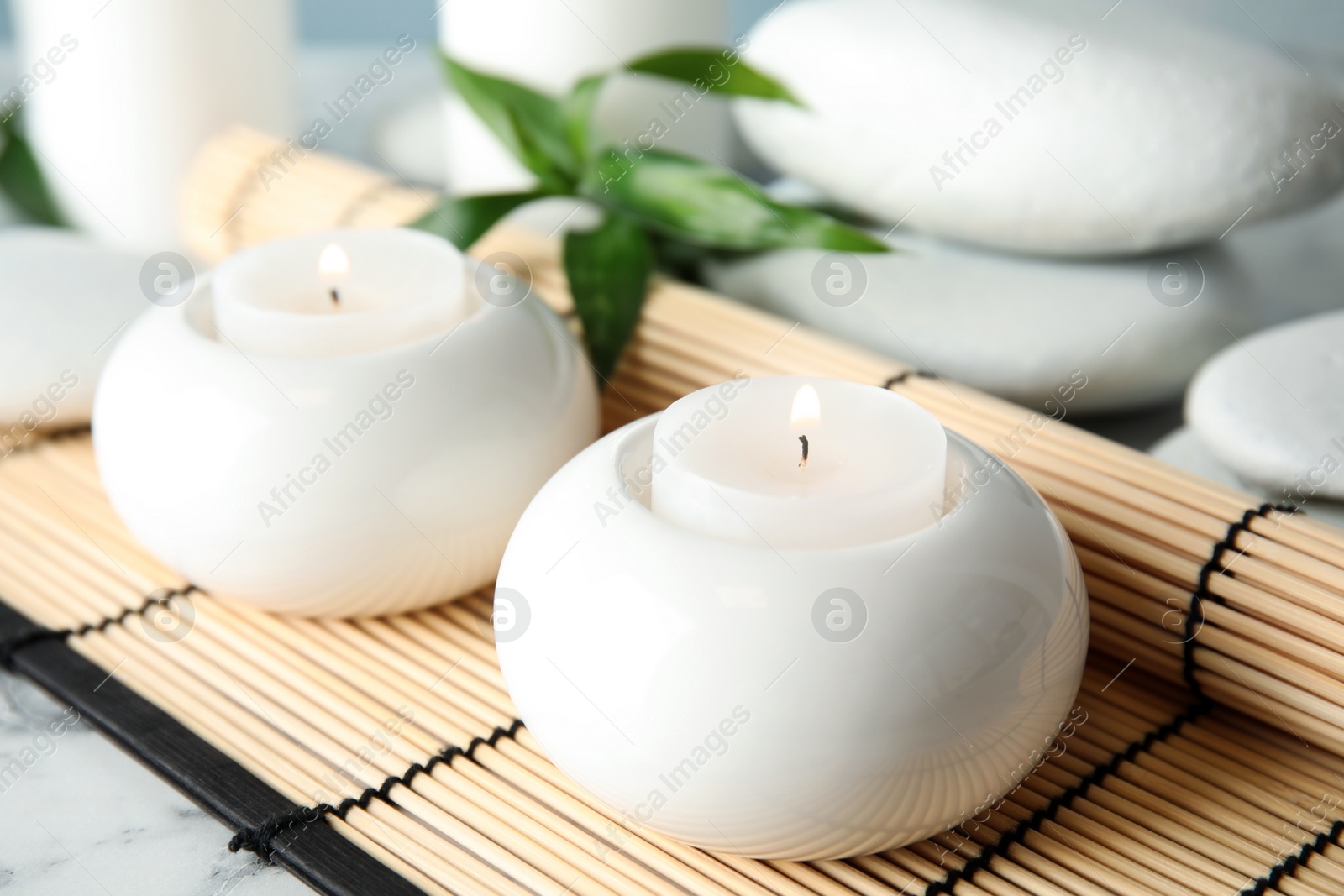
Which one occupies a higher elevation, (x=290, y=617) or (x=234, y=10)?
(x=234, y=10)

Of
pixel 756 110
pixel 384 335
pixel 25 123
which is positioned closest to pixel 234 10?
pixel 25 123

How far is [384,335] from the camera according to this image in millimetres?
567

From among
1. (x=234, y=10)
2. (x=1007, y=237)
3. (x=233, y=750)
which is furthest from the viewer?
(x=234, y=10)

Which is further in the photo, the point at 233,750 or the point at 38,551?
the point at 38,551

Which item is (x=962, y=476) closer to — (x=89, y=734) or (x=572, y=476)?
(x=572, y=476)

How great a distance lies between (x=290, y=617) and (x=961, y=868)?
33 centimetres

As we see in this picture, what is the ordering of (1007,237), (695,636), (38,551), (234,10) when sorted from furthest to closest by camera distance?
(234,10) < (1007,237) < (38,551) < (695,636)

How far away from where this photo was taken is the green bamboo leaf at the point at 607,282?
71 cm

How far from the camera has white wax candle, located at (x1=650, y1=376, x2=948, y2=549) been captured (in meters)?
0.43

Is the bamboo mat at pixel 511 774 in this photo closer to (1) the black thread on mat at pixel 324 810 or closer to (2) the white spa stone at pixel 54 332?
(1) the black thread on mat at pixel 324 810

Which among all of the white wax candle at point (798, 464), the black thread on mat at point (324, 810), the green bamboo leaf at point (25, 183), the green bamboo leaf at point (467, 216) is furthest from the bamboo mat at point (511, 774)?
the green bamboo leaf at point (25, 183)

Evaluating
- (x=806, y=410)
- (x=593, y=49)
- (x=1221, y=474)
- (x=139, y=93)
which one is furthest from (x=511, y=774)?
(x=139, y=93)

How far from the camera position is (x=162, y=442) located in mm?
554

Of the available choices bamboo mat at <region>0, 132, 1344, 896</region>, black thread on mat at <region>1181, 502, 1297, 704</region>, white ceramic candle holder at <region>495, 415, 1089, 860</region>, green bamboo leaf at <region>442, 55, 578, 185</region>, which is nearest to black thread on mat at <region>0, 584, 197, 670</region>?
bamboo mat at <region>0, 132, 1344, 896</region>
